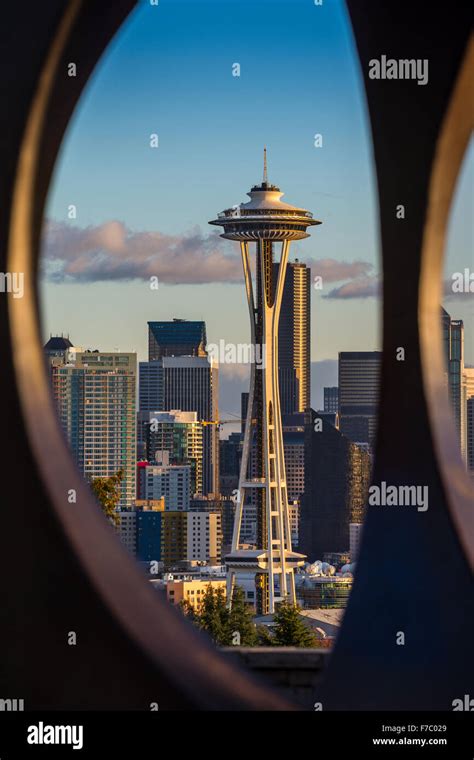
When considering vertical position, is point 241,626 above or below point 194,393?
below

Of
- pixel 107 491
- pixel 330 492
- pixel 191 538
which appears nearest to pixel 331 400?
pixel 330 492

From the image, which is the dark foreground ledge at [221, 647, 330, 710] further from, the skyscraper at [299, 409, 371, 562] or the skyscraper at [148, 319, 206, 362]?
the skyscraper at [148, 319, 206, 362]

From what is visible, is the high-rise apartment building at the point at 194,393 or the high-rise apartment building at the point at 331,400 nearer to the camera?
the high-rise apartment building at the point at 194,393

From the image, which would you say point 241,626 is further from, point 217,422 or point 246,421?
point 217,422

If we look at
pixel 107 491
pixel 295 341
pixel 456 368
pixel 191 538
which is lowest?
pixel 191 538

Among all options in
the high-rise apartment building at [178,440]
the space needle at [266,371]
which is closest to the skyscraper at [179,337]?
the high-rise apartment building at [178,440]

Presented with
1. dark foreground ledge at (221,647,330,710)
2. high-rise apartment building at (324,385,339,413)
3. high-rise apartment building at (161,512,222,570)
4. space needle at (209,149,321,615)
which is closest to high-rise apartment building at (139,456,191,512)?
high-rise apartment building at (161,512,222,570)

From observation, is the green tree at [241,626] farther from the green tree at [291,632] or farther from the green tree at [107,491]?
the green tree at [107,491]

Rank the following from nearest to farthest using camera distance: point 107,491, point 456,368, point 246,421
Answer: point 107,491, point 246,421, point 456,368
